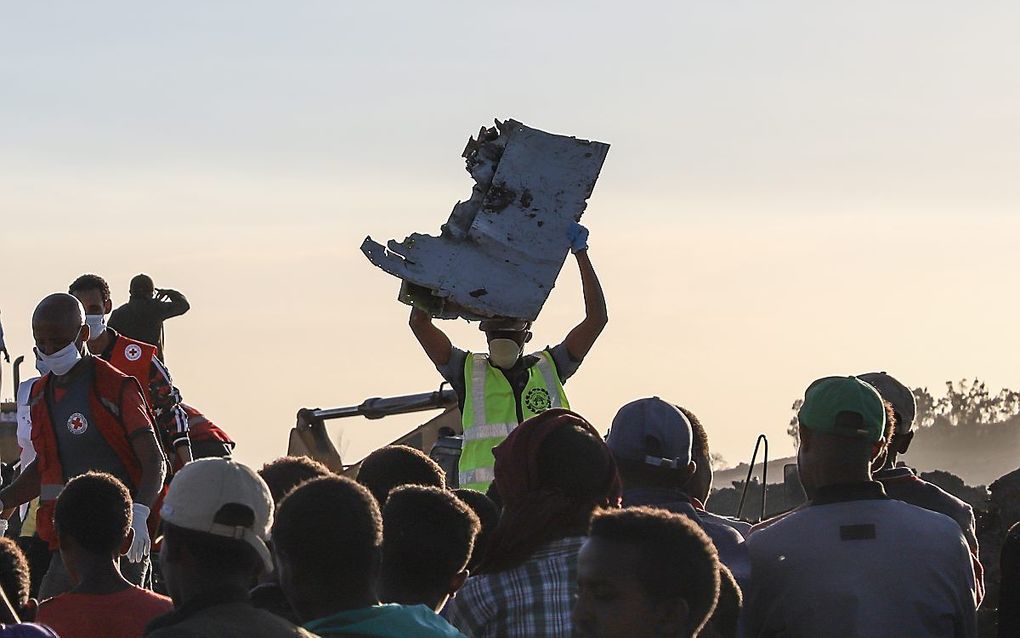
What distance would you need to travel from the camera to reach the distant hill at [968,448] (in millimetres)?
59344

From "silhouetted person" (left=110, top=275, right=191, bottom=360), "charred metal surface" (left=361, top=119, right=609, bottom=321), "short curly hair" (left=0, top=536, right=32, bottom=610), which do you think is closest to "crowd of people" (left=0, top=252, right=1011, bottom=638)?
"short curly hair" (left=0, top=536, right=32, bottom=610)

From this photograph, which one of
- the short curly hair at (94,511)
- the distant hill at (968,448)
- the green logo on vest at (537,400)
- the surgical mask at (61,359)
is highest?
the surgical mask at (61,359)

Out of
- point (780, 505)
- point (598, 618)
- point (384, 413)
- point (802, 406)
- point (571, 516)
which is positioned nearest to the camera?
point (598, 618)

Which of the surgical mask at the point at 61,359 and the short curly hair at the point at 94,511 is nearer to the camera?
the short curly hair at the point at 94,511

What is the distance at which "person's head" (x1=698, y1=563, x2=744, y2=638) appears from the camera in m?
5.65

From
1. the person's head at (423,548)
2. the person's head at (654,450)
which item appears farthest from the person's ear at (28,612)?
the person's head at (654,450)

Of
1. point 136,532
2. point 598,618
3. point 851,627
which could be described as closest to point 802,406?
point 851,627

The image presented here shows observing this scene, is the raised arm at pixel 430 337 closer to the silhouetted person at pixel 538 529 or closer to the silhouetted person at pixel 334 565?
the silhouetted person at pixel 538 529

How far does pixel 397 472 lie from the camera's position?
23.1ft

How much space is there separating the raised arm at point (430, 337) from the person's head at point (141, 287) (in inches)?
147

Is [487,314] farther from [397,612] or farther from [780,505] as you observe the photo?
[780,505]

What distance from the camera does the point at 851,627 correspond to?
615cm

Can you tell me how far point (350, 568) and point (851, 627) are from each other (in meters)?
1.86

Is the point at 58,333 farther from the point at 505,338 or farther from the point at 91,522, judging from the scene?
the point at 91,522
